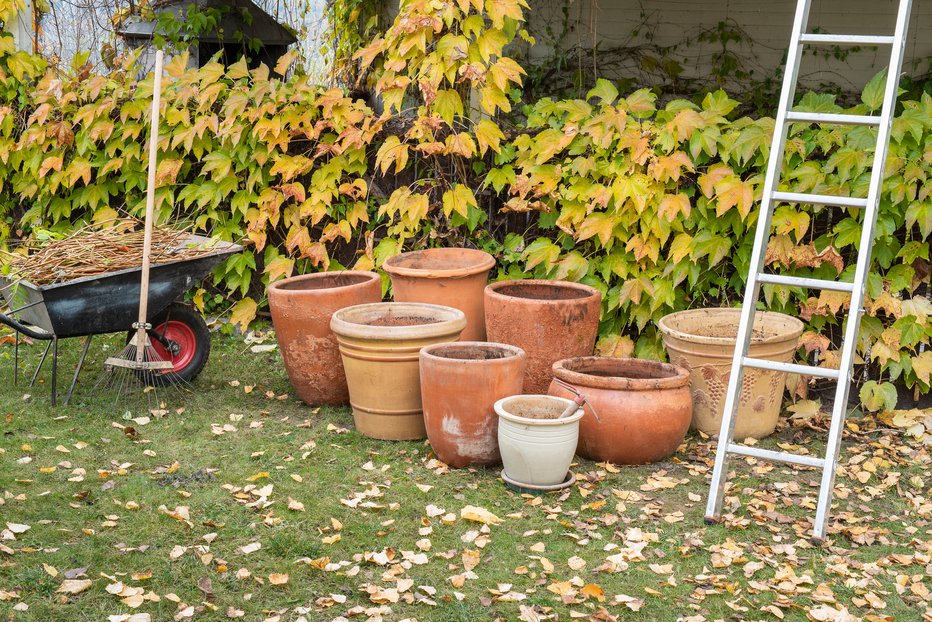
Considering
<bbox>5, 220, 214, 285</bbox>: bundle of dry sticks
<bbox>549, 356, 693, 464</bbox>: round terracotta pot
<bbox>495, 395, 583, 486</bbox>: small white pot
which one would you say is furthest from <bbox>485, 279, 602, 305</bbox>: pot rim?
<bbox>5, 220, 214, 285</bbox>: bundle of dry sticks

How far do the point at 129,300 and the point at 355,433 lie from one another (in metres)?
1.34

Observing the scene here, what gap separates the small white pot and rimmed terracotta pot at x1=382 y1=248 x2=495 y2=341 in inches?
45.6

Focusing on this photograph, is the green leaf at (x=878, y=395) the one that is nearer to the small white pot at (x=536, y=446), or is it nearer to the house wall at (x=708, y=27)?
the small white pot at (x=536, y=446)

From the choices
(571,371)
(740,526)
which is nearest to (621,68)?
(571,371)

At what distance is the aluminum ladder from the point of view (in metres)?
3.60

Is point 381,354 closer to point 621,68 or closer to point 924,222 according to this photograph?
point 924,222

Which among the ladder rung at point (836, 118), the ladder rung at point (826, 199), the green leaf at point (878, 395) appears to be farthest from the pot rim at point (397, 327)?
the green leaf at point (878, 395)

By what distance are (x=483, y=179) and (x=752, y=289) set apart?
2347mm

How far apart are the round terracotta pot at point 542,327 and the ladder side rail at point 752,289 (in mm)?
1070

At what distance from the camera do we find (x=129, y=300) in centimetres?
485

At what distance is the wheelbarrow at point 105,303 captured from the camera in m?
4.68

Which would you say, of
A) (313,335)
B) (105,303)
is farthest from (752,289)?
(105,303)

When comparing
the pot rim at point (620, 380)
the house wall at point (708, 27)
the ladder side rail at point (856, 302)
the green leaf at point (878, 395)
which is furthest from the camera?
the house wall at point (708, 27)

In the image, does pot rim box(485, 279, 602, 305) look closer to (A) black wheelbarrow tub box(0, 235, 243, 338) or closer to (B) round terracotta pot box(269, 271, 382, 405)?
(B) round terracotta pot box(269, 271, 382, 405)
